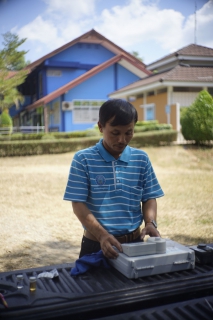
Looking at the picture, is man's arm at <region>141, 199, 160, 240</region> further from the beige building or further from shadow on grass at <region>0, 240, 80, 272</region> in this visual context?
the beige building

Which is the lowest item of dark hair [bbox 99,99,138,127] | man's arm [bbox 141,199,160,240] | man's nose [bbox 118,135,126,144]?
man's arm [bbox 141,199,160,240]

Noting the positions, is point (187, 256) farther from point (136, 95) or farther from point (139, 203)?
point (136, 95)

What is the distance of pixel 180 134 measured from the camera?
34.4 feet

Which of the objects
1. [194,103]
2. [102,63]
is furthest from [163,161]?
[102,63]

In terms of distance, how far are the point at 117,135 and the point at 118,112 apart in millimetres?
93

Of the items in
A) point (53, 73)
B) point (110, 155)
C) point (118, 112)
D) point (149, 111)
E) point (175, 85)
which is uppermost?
point (53, 73)

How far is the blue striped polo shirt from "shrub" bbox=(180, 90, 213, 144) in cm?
781

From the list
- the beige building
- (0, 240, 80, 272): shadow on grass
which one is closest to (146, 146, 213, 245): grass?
(0, 240, 80, 272): shadow on grass

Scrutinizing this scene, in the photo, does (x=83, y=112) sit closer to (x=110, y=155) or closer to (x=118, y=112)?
(x=110, y=155)

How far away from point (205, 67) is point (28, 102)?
660 centimetres

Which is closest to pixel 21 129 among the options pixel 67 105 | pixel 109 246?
pixel 67 105

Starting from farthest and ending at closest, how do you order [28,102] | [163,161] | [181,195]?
[28,102], [163,161], [181,195]

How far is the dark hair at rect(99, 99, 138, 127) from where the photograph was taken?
4.21 ft

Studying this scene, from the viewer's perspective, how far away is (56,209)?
188 inches
